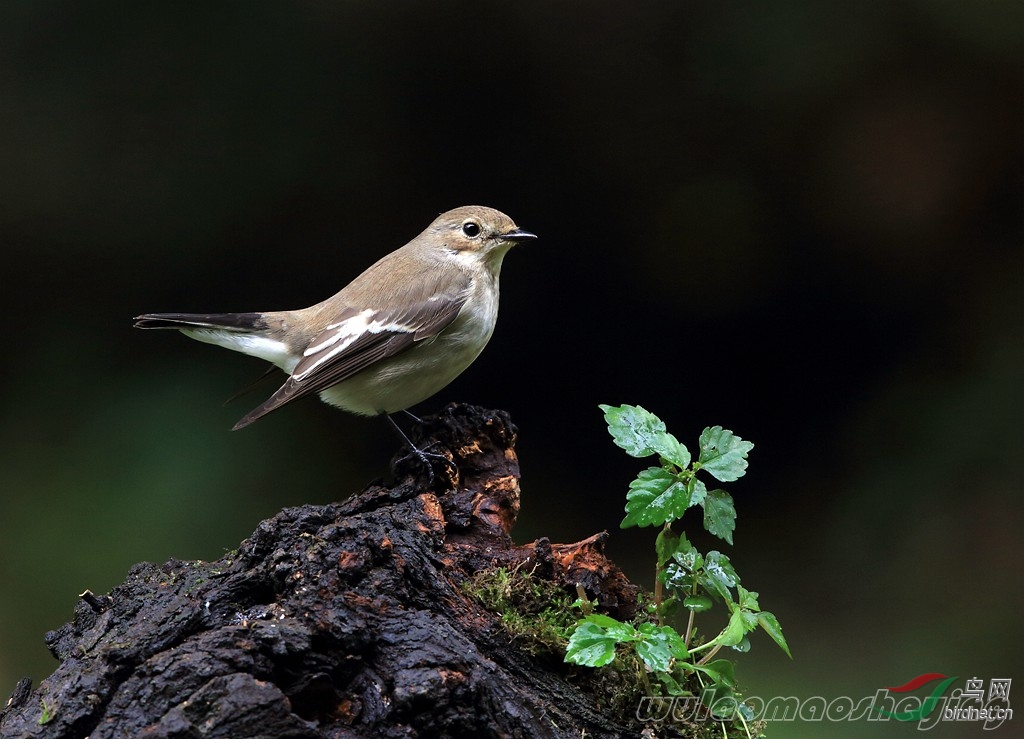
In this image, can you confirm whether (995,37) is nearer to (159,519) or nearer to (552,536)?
(552,536)

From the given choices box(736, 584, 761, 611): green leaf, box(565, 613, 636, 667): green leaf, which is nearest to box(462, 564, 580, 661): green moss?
box(565, 613, 636, 667): green leaf

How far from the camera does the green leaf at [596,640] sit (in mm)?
2145

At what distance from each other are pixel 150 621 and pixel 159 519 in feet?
9.45

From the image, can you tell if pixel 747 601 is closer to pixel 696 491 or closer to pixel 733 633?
pixel 733 633

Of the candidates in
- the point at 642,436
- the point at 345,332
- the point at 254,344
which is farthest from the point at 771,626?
the point at 254,344

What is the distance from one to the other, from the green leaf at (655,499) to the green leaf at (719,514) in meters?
0.08

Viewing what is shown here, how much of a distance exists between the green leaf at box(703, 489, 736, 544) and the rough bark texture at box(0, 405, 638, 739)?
1.22ft

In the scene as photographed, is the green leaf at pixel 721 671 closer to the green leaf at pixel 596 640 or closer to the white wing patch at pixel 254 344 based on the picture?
the green leaf at pixel 596 640

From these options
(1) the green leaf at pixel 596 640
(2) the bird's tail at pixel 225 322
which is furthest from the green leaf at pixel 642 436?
(2) the bird's tail at pixel 225 322

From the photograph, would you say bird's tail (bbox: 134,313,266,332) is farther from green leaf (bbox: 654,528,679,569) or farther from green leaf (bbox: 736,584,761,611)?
green leaf (bbox: 736,584,761,611)

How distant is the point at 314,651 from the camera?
6.93ft

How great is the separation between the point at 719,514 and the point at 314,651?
3.41 ft

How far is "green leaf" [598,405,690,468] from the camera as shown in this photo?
2459mm

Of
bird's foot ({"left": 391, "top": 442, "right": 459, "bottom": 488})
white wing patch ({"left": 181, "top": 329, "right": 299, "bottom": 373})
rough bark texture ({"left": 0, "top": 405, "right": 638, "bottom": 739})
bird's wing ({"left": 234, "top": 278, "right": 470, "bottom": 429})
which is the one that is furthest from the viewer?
white wing patch ({"left": 181, "top": 329, "right": 299, "bottom": 373})
